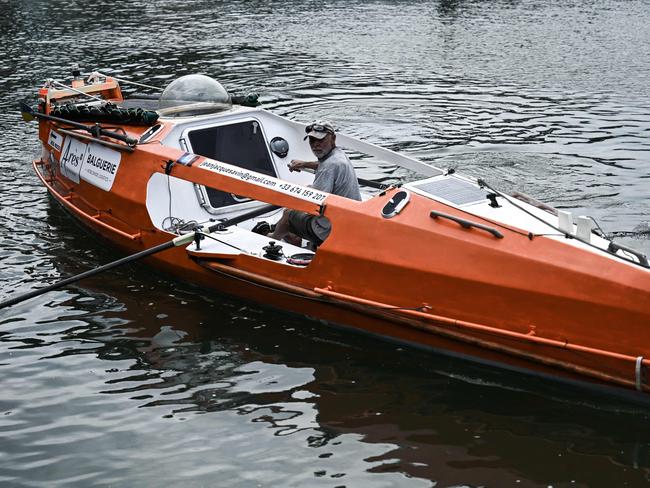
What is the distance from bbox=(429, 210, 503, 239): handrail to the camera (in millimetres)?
8594

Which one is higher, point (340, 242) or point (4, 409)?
point (340, 242)

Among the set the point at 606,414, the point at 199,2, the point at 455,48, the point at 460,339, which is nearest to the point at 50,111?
A: the point at 460,339

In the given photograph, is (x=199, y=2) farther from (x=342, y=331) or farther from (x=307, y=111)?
(x=342, y=331)

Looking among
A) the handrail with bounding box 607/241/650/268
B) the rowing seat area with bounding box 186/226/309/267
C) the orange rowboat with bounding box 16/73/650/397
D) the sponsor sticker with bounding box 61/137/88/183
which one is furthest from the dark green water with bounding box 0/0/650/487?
the handrail with bounding box 607/241/650/268

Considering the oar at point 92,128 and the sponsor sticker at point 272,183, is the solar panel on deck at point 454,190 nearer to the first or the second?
the sponsor sticker at point 272,183

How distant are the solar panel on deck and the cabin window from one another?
3.47 meters

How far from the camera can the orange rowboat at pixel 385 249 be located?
816 centimetres

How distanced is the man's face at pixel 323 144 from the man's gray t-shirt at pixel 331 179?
6 centimetres

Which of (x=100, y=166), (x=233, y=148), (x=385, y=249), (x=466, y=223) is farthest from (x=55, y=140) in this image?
(x=466, y=223)

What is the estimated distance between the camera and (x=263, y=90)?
21.6m

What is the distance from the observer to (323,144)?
1041 centimetres

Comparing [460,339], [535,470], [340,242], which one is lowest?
[535,470]

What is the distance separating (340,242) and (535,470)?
2.88 meters

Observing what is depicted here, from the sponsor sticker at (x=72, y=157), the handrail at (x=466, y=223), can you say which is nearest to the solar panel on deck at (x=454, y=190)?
the handrail at (x=466, y=223)
